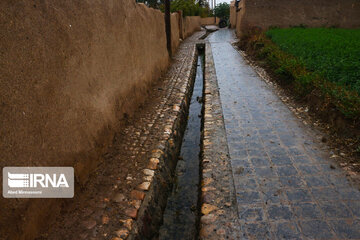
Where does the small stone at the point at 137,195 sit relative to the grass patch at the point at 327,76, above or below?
below

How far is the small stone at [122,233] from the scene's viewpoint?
2.38 metres

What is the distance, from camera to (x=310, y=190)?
2957mm

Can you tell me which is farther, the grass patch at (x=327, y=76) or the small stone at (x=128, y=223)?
the grass patch at (x=327, y=76)

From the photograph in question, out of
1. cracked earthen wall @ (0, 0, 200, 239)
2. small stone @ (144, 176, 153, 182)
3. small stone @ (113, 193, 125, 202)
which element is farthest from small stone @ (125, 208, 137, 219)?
cracked earthen wall @ (0, 0, 200, 239)

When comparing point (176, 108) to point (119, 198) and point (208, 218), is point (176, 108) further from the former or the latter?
point (208, 218)

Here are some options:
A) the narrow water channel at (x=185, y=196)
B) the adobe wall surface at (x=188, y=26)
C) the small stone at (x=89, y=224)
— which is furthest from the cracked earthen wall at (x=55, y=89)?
the adobe wall surface at (x=188, y=26)

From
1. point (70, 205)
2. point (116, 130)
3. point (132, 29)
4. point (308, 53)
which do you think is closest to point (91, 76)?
point (116, 130)

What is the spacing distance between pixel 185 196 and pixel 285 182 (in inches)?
56.4

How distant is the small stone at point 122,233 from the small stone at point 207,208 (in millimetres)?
831

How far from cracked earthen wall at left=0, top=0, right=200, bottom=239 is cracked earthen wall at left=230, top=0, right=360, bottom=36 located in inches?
586

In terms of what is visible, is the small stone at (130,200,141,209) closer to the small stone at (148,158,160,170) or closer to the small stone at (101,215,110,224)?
the small stone at (101,215,110,224)

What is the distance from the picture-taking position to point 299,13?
1755 cm

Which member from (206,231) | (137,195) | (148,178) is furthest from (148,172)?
(206,231)

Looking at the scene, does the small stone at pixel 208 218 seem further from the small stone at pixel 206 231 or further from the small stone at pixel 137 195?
the small stone at pixel 137 195
